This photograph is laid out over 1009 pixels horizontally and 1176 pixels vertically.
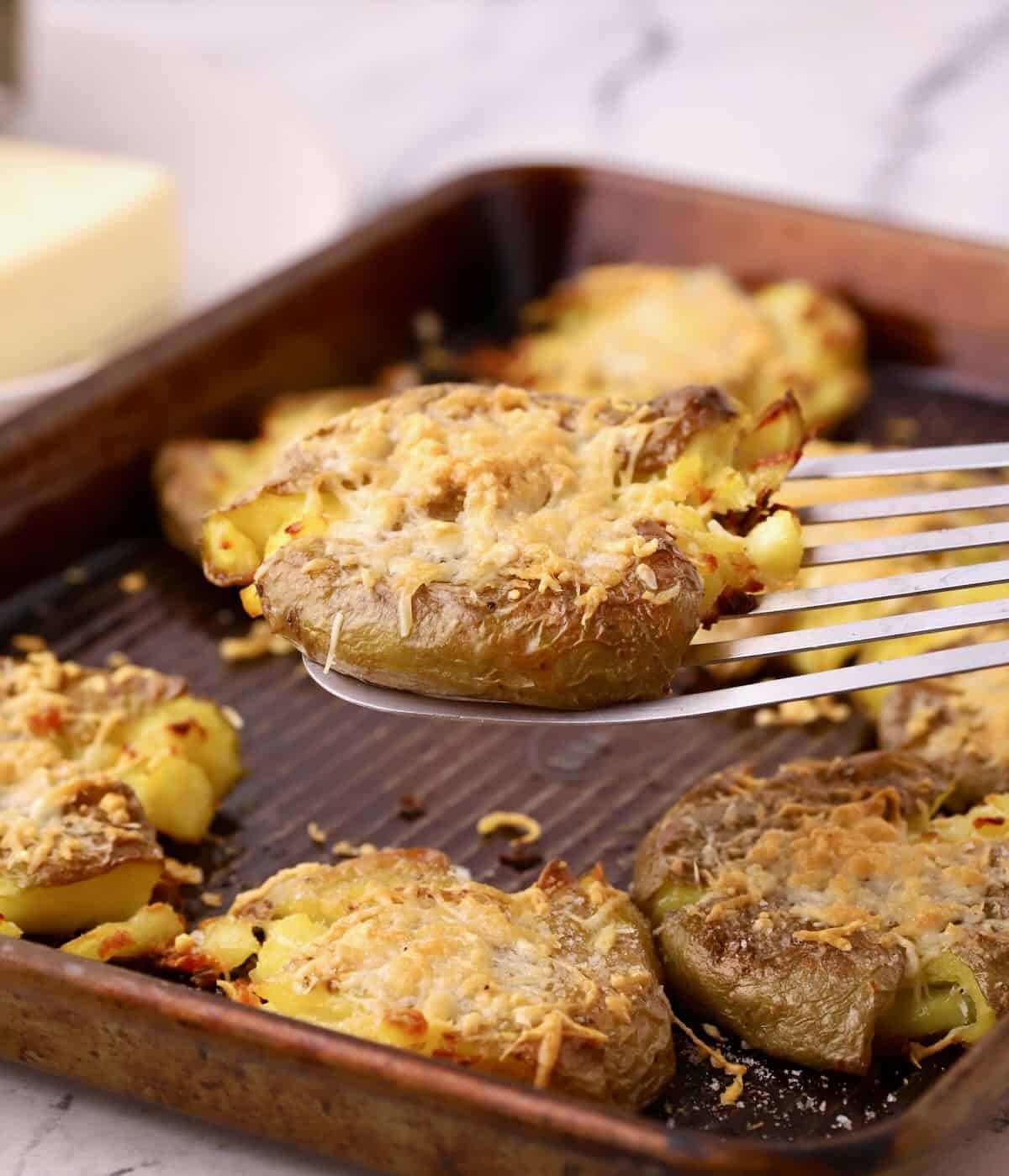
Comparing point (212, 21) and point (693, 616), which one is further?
point (212, 21)

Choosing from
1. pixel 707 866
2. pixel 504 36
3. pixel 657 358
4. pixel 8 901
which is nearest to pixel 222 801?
pixel 8 901

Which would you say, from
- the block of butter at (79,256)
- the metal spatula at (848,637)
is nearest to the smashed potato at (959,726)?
the metal spatula at (848,637)

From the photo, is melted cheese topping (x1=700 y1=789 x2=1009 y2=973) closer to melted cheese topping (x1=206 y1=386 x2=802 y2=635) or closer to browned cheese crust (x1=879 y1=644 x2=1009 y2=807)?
browned cheese crust (x1=879 y1=644 x2=1009 y2=807)

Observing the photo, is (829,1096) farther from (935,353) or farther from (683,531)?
(935,353)

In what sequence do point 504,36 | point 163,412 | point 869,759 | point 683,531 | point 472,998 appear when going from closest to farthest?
point 472,998, point 683,531, point 869,759, point 163,412, point 504,36

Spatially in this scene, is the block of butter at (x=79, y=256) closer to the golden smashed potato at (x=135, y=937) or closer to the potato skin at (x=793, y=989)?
the golden smashed potato at (x=135, y=937)

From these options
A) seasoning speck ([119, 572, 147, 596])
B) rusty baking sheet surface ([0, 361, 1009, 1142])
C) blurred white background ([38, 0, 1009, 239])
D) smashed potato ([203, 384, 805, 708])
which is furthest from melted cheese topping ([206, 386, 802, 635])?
blurred white background ([38, 0, 1009, 239])

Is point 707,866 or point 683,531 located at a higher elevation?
point 683,531

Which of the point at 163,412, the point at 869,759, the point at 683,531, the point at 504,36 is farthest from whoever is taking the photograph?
the point at 504,36
